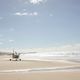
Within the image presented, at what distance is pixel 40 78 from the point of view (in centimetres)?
1681

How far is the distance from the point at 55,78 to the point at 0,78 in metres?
3.95

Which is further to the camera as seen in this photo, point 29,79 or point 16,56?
point 16,56

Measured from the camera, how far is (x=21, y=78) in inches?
661

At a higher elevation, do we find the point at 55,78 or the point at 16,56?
the point at 16,56

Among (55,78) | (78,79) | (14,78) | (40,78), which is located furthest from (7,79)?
(78,79)

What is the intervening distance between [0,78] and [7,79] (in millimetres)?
713

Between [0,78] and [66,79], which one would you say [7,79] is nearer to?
[0,78]

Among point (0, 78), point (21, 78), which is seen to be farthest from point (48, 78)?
point (0, 78)

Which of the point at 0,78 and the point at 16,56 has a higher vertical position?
the point at 16,56

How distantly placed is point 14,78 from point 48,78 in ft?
8.01

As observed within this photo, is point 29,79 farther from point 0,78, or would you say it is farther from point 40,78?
point 0,78

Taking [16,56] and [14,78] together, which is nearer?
[14,78]

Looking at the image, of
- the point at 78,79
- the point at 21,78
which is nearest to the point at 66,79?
the point at 78,79

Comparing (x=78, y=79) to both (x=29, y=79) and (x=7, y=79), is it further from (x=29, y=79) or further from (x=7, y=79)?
(x=7, y=79)
